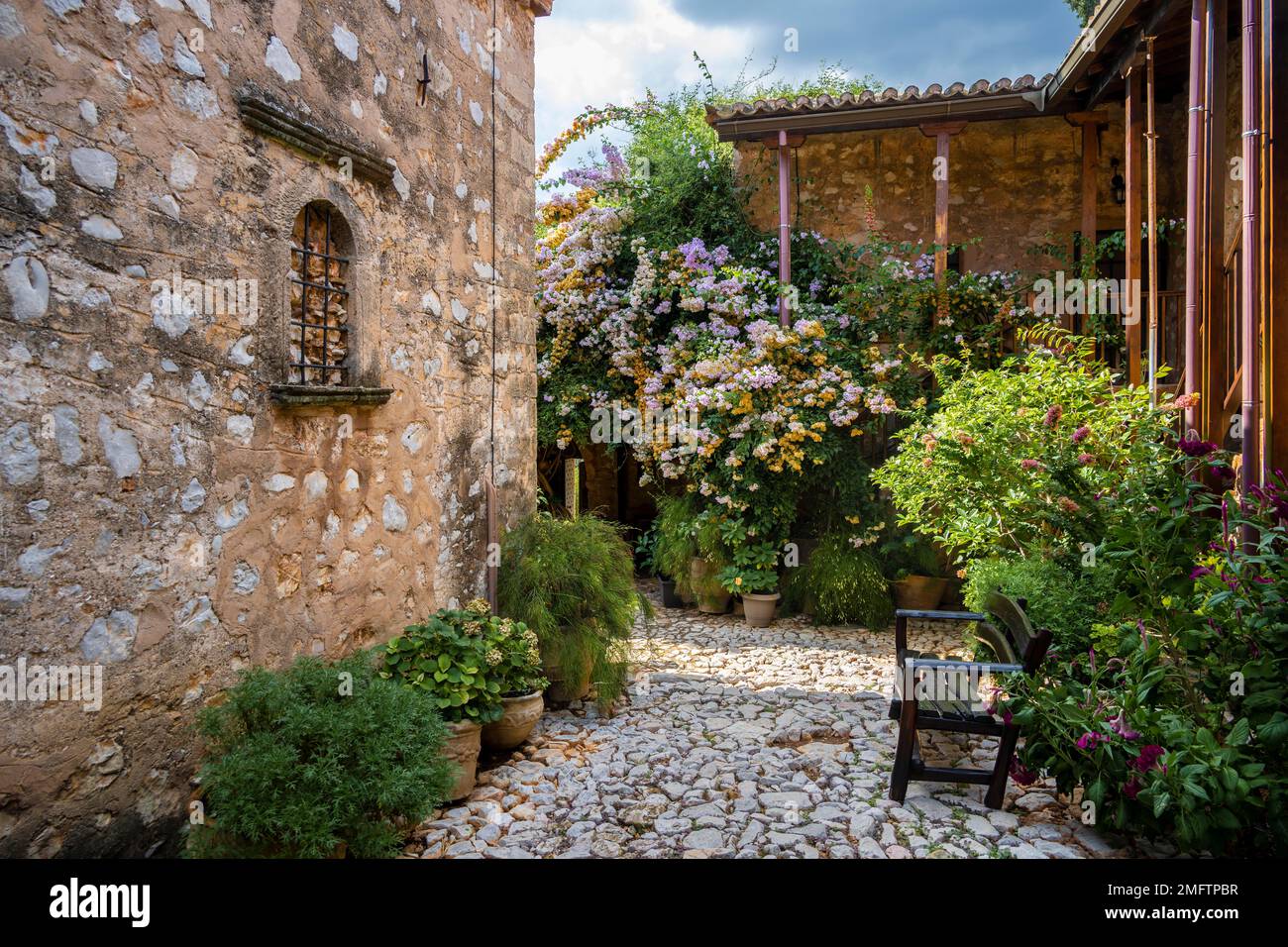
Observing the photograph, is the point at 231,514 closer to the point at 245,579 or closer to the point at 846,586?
the point at 245,579

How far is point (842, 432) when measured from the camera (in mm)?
7645

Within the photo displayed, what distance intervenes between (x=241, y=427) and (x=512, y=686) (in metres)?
1.91

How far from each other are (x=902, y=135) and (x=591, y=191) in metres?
3.38

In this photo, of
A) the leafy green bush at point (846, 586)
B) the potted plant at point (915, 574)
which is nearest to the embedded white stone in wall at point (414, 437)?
the leafy green bush at point (846, 586)

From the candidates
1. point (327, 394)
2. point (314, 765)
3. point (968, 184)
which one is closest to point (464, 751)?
point (314, 765)

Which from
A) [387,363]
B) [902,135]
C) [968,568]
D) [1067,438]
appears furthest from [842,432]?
[387,363]

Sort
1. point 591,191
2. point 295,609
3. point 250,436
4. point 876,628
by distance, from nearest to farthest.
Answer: point 250,436 < point 295,609 < point 876,628 < point 591,191

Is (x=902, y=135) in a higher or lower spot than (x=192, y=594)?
higher

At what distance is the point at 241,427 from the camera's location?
3209 millimetres

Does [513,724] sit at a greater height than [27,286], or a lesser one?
lesser

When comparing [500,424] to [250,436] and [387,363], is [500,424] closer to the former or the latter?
[387,363]

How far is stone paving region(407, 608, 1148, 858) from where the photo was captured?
336cm

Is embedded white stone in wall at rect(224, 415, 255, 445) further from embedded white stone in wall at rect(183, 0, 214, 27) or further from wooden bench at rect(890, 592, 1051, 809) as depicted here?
wooden bench at rect(890, 592, 1051, 809)

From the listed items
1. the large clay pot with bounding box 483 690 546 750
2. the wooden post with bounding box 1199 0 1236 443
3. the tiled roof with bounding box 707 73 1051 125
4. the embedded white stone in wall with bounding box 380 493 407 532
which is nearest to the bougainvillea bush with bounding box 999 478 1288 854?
the wooden post with bounding box 1199 0 1236 443
